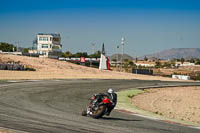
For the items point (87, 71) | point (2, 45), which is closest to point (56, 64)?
point (87, 71)

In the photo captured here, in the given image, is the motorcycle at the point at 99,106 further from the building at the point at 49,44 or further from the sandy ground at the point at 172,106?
the building at the point at 49,44

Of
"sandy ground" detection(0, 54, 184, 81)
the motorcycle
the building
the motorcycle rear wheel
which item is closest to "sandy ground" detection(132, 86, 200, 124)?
the motorcycle

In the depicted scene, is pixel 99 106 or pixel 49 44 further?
pixel 49 44

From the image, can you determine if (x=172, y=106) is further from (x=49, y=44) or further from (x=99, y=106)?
(x=49, y=44)

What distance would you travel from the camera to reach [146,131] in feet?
38.4

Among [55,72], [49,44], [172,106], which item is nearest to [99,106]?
[172,106]

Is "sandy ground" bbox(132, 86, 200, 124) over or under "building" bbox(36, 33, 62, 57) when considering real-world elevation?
under

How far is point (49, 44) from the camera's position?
118m

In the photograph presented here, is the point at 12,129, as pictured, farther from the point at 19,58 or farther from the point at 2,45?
the point at 2,45

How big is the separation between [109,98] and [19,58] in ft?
169

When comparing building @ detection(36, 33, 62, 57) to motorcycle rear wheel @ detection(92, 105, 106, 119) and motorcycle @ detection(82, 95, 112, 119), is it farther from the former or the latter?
motorcycle rear wheel @ detection(92, 105, 106, 119)

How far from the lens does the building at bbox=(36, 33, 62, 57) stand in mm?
116856

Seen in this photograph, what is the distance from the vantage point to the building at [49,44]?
4601 inches

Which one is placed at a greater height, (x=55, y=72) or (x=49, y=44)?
(x=49, y=44)
